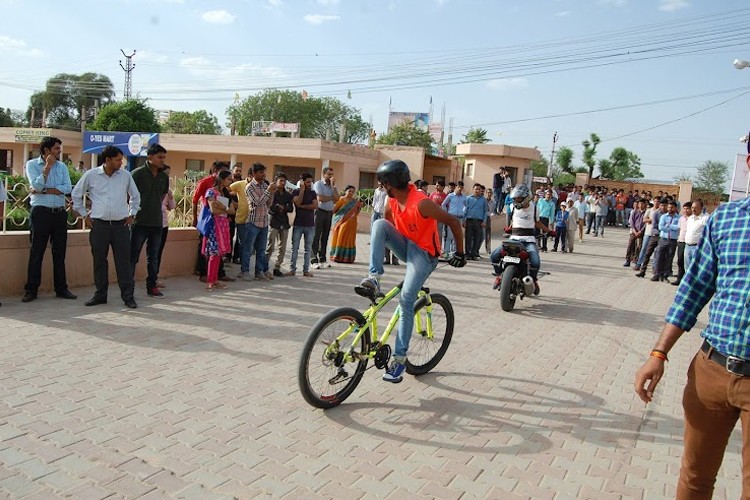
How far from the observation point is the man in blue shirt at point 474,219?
584 inches

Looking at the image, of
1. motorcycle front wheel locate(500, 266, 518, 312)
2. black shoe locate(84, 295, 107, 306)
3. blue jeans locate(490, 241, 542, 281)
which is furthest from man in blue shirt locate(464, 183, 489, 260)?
black shoe locate(84, 295, 107, 306)

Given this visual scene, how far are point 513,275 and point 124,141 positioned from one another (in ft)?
108

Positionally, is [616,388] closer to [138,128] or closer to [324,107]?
[138,128]

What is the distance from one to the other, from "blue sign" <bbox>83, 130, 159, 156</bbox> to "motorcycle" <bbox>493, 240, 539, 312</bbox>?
92.5 ft

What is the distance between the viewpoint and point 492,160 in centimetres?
3581

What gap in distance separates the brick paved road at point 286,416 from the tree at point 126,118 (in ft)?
160

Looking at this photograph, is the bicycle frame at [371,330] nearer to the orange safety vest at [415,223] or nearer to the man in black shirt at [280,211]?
the orange safety vest at [415,223]

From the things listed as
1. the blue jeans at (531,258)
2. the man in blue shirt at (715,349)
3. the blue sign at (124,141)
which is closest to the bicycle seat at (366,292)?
the man in blue shirt at (715,349)

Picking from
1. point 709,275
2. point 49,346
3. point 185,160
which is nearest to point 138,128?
point 185,160

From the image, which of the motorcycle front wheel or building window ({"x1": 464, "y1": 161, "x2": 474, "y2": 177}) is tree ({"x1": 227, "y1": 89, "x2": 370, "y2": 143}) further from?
the motorcycle front wheel

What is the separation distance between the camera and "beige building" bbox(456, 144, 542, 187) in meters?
35.3

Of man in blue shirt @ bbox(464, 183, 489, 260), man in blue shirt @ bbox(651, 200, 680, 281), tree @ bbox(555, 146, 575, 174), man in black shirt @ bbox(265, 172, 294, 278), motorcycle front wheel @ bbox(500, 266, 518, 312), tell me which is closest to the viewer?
motorcycle front wheel @ bbox(500, 266, 518, 312)

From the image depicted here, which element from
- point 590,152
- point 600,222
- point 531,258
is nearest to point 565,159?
point 590,152

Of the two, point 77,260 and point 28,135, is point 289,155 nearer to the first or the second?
point 28,135
